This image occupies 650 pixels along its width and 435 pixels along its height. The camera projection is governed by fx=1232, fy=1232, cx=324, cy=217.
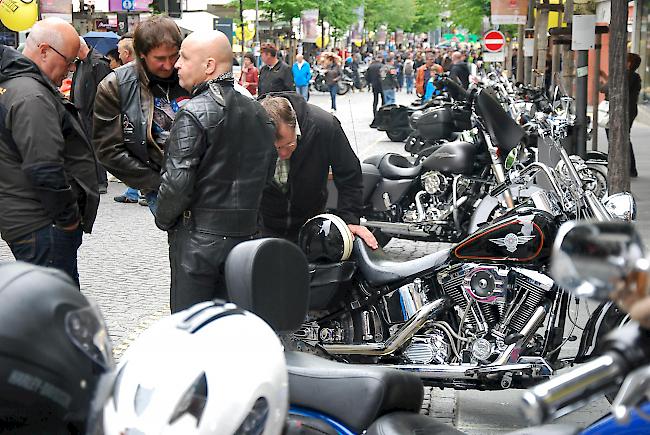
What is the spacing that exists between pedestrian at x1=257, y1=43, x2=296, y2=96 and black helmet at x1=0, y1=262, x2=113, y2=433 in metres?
18.5

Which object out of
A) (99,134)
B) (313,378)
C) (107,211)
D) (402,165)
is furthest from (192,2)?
(313,378)

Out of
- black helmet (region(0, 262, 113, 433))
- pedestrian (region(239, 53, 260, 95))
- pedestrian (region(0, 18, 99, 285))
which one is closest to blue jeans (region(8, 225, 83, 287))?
pedestrian (region(0, 18, 99, 285))

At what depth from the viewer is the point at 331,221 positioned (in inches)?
236

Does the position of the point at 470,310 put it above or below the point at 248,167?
below

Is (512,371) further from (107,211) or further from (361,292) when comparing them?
(107,211)

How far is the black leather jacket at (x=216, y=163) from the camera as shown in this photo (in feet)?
16.6

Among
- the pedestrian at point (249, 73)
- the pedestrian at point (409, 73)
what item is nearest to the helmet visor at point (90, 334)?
the pedestrian at point (249, 73)

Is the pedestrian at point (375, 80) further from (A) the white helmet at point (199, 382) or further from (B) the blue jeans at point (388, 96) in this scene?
(A) the white helmet at point (199, 382)

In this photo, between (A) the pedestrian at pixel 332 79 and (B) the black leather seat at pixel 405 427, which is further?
(A) the pedestrian at pixel 332 79

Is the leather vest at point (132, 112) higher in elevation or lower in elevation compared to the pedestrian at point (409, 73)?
higher

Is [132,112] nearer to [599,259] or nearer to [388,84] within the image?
[599,259]

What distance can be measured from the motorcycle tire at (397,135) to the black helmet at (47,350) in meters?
18.3

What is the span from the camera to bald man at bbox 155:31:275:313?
5.08 m

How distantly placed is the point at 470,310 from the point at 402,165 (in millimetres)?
5539
